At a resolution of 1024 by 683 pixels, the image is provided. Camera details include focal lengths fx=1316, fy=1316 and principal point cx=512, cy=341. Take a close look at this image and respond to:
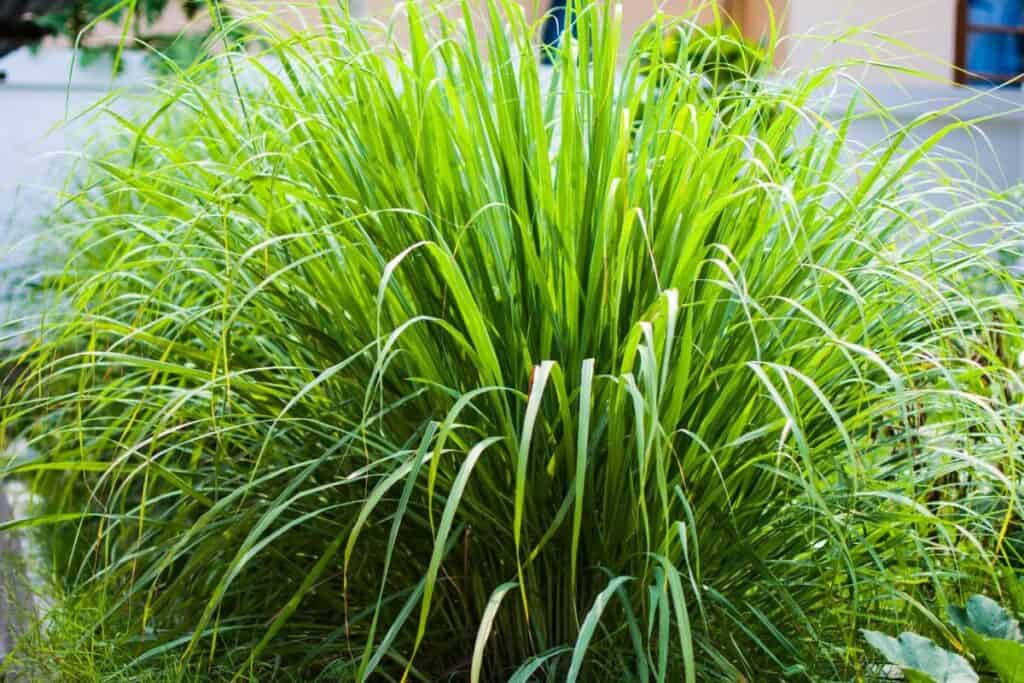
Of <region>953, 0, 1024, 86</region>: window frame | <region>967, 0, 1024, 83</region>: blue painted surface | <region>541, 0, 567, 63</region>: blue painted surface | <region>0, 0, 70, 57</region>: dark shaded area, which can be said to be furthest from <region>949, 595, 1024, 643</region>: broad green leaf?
<region>967, 0, 1024, 83</region>: blue painted surface

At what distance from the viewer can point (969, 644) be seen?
1.28 meters

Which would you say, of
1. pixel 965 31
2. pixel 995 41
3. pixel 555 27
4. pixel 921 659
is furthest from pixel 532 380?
pixel 995 41

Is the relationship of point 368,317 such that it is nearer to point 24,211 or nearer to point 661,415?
point 661,415

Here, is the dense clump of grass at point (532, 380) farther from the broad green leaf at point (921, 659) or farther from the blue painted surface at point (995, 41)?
the blue painted surface at point (995, 41)

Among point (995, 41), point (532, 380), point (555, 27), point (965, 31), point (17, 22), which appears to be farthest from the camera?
point (995, 41)

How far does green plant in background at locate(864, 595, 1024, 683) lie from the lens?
1.19 metres

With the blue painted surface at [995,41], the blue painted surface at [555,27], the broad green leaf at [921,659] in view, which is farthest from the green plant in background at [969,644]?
the blue painted surface at [995,41]

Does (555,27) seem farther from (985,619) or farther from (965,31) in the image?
(965,31)

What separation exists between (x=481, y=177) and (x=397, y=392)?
237 mm

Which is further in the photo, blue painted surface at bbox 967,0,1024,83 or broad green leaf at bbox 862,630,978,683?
blue painted surface at bbox 967,0,1024,83

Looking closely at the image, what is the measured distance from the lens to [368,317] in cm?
131

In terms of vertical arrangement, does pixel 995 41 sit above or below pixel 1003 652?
below

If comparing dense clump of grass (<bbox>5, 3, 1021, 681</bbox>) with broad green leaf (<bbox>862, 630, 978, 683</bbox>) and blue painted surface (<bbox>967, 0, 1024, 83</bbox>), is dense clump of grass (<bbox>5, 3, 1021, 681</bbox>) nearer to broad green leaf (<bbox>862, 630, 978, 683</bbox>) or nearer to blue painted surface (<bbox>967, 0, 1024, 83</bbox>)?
broad green leaf (<bbox>862, 630, 978, 683</bbox>)

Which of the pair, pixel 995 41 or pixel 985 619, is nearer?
pixel 985 619
